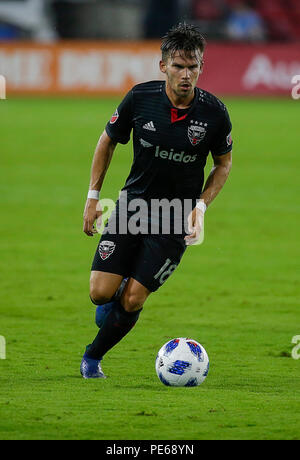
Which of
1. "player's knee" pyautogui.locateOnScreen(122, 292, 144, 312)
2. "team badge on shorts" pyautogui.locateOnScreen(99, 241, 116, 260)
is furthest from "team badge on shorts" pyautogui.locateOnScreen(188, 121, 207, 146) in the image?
"player's knee" pyautogui.locateOnScreen(122, 292, 144, 312)

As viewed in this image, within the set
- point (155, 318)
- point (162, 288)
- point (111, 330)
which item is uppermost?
point (162, 288)

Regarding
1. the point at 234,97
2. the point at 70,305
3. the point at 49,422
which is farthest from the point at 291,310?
the point at 234,97

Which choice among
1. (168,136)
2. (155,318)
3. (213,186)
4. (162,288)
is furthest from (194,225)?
(162,288)

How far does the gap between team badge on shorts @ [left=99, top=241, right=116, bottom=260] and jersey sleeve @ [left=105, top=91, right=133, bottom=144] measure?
0.75 metres

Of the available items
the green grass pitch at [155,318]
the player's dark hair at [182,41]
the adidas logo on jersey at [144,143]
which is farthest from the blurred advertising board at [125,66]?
the player's dark hair at [182,41]

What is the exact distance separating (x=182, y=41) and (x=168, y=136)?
67 cm

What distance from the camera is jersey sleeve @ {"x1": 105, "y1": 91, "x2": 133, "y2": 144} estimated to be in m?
7.11

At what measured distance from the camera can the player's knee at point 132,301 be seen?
700 cm

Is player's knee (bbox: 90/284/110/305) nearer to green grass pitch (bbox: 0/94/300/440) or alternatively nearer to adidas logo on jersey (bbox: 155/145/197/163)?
green grass pitch (bbox: 0/94/300/440)

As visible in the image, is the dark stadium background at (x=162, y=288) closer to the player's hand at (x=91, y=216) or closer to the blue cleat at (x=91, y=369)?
the blue cleat at (x=91, y=369)

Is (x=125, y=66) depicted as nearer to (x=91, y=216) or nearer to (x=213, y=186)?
(x=213, y=186)

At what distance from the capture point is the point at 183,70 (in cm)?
676

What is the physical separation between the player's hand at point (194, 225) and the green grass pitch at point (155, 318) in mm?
1014

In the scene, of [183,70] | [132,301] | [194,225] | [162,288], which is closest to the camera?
A: [183,70]
